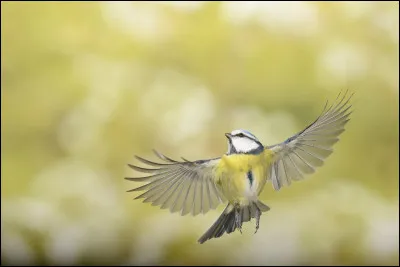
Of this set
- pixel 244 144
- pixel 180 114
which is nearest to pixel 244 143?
pixel 244 144

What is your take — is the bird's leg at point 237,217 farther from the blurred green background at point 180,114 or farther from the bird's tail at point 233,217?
the blurred green background at point 180,114

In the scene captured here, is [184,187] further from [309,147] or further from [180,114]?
[180,114]

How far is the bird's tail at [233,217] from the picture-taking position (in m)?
0.64

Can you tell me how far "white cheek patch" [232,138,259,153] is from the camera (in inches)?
25.5

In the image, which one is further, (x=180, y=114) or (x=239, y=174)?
(x=180, y=114)

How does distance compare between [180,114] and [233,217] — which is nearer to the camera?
[233,217]

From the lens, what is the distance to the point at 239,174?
0.65 metres

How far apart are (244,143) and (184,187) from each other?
0.10m

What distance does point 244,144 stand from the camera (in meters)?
0.65

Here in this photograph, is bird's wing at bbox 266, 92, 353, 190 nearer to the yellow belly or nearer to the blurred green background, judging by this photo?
the yellow belly

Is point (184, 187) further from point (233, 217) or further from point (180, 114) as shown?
point (180, 114)

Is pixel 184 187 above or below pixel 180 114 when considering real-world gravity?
below

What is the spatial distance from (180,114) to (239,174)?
1003mm

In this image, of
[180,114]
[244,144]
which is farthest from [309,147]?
[180,114]
